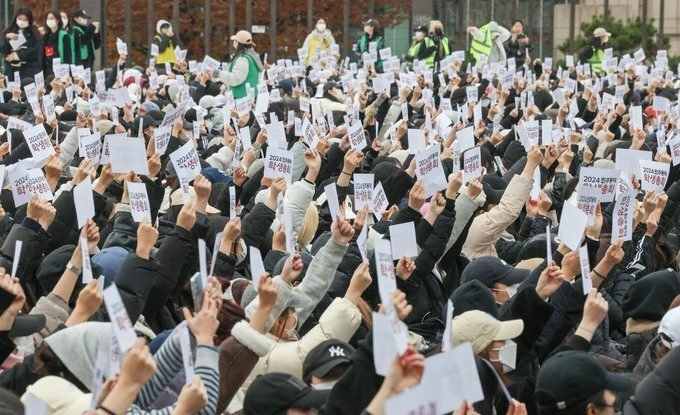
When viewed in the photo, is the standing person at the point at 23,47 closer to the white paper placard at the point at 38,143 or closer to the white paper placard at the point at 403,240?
the white paper placard at the point at 38,143

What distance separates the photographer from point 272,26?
3909 cm

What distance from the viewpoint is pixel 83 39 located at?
28484mm

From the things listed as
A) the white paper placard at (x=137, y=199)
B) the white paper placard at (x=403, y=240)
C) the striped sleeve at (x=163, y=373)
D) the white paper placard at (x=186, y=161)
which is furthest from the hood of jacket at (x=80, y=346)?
the white paper placard at (x=186, y=161)

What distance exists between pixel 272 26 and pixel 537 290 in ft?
108

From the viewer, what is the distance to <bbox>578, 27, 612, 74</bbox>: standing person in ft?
101

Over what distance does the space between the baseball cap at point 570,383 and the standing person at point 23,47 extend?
70.4 ft

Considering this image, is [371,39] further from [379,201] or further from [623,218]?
[623,218]

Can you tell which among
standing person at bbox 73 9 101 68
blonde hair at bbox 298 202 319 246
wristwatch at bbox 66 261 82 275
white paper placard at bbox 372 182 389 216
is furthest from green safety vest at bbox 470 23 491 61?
wristwatch at bbox 66 261 82 275

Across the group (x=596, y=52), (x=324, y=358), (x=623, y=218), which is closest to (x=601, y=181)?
(x=623, y=218)

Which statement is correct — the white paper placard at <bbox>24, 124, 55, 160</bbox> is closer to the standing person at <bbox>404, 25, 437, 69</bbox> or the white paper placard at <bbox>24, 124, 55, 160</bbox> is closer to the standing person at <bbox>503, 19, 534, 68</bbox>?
the standing person at <bbox>404, 25, 437, 69</bbox>

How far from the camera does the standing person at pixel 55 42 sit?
87.7 ft

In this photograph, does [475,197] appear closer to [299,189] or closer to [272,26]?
[299,189]

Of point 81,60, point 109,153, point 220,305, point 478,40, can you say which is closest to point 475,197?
point 109,153

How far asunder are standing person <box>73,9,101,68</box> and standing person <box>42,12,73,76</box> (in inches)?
10.6
